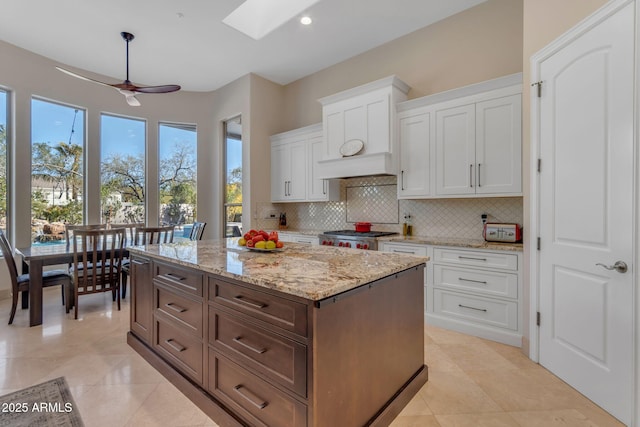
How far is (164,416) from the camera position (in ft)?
6.00

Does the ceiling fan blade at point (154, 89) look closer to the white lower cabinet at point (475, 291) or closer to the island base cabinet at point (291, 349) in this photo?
the island base cabinet at point (291, 349)

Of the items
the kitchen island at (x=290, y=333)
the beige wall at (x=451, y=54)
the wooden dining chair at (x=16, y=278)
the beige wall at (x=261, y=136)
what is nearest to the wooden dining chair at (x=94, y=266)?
the wooden dining chair at (x=16, y=278)

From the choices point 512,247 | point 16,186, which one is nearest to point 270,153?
point 16,186

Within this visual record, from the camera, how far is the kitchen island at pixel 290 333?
4.40 ft

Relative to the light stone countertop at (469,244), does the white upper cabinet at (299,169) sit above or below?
above

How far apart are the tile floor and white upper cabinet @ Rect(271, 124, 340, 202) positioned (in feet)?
8.04

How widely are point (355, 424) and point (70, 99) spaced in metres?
5.90

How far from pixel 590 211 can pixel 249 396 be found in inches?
92.1

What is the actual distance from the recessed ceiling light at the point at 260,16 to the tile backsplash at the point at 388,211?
2.28 m

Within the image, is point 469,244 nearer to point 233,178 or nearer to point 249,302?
point 249,302

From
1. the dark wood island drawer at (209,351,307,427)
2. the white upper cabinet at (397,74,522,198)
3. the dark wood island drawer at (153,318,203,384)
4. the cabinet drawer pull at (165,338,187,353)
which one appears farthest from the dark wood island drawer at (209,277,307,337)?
the white upper cabinet at (397,74,522,198)

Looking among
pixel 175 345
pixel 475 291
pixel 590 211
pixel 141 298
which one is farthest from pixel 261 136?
pixel 590 211

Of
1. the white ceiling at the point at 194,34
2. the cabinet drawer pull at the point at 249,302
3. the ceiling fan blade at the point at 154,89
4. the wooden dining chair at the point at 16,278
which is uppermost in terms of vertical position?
the white ceiling at the point at 194,34

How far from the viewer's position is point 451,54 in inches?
146
